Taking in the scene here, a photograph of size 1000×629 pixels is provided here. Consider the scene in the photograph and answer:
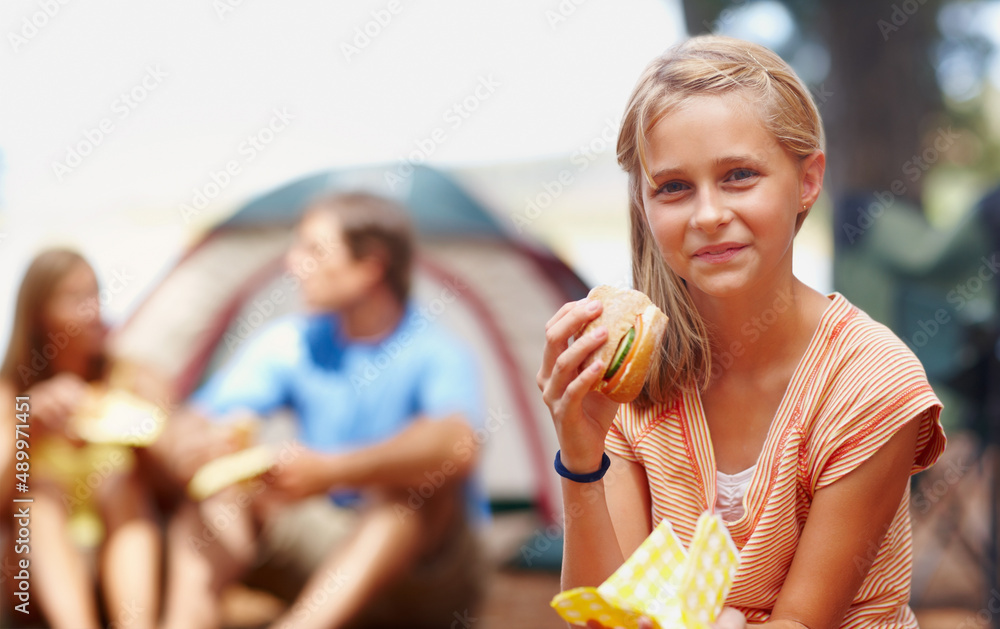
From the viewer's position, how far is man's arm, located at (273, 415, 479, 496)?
353 centimetres

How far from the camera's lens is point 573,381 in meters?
1.17

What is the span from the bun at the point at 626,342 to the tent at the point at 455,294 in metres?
3.10

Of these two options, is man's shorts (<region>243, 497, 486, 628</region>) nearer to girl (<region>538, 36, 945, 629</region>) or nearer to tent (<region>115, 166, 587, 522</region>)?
tent (<region>115, 166, 587, 522</region>)

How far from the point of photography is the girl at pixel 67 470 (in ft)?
11.2

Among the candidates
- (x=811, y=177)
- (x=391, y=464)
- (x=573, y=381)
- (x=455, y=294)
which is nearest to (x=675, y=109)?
(x=811, y=177)

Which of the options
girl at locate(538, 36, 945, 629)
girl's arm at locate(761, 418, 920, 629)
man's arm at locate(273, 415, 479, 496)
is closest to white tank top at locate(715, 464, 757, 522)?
girl at locate(538, 36, 945, 629)

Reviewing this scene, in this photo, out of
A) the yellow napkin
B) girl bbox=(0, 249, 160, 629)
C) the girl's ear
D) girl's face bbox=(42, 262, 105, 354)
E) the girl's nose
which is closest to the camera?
Result: the yellow napkin

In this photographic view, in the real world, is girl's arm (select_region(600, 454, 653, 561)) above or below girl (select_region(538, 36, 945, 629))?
below

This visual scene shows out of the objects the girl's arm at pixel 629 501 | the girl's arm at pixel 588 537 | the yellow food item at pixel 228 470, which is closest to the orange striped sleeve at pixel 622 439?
the girl's arm at pixel 629 501

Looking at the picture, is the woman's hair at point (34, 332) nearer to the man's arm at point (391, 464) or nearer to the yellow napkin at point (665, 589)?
the man's arm at point (391, 464)

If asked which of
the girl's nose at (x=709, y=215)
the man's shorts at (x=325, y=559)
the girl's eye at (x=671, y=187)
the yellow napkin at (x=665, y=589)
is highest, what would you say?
the girl's eye at (x=671, y=187)

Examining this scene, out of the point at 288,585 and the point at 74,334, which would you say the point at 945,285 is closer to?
the point at 288,585

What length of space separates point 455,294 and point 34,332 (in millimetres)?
1948

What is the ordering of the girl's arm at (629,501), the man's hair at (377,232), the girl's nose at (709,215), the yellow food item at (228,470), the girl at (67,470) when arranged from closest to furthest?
the girl's nose at (709,215) → the girl's arm at (629,501) → the girl at (67,470) → the yellow food item at (228,470) → the man's hair at (377,232)
